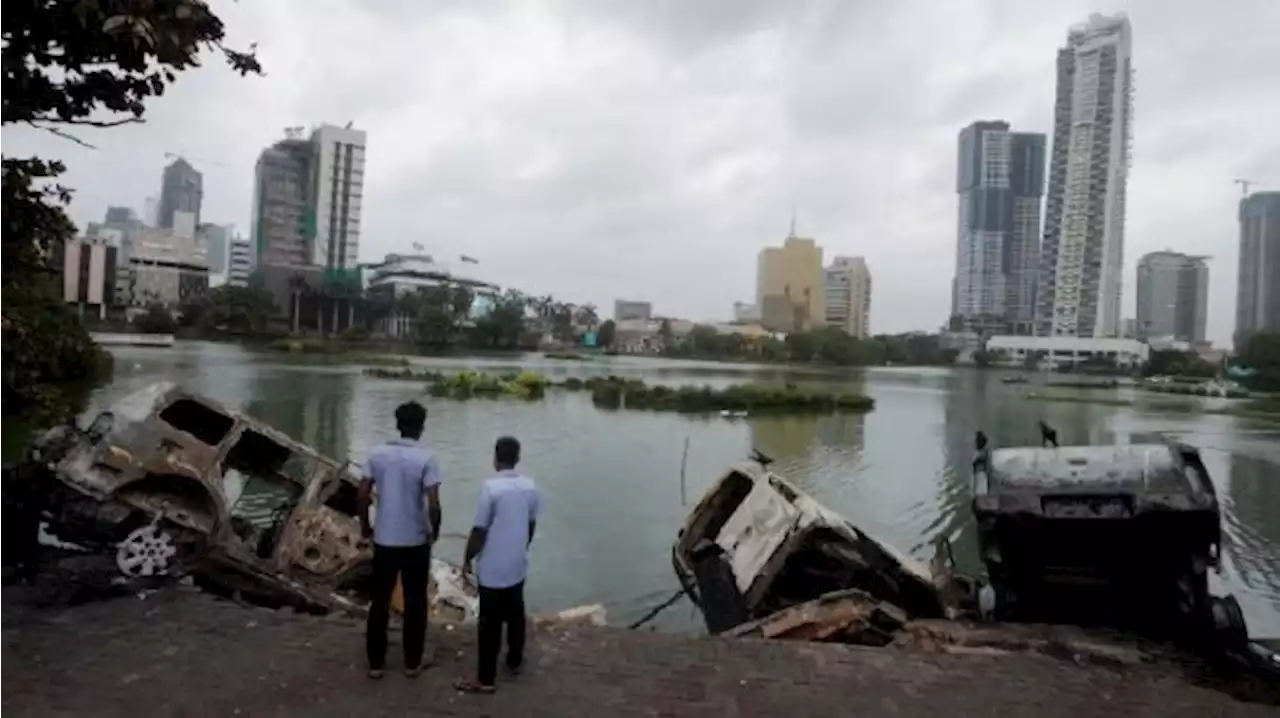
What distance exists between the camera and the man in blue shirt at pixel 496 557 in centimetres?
Answer: 518

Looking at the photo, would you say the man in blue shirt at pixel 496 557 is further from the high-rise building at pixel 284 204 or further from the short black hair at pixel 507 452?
the high-rise building at pixel 284 204

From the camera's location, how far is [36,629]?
5.90 m

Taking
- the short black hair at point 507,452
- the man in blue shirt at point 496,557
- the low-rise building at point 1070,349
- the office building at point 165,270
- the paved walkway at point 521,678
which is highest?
the office building at point 165,270

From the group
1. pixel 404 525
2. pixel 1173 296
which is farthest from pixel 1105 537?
pixel 1173 296

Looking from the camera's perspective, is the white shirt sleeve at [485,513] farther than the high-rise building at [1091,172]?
No

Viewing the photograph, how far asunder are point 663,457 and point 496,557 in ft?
73.2

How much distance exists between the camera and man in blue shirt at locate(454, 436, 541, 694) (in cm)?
518

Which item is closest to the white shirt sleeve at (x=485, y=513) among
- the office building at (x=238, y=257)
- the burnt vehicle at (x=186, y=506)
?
the burnt vehicle at (x=186, y=506)

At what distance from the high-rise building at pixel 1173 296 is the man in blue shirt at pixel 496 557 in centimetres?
20309

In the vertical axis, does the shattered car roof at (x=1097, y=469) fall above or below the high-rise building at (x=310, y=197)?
below

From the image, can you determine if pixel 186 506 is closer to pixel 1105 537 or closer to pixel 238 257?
pixel 1105 537

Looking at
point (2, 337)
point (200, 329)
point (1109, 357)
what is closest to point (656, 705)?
point (2, 337)

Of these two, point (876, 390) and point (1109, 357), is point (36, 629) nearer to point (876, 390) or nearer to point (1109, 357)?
point (876, 390)

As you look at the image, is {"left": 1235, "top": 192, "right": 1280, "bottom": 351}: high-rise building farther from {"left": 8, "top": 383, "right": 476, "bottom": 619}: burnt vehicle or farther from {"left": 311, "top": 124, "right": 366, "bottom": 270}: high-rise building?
{"left": 8, "top": 383, "right": 476, "bottom": 619}: burnt vehicle
